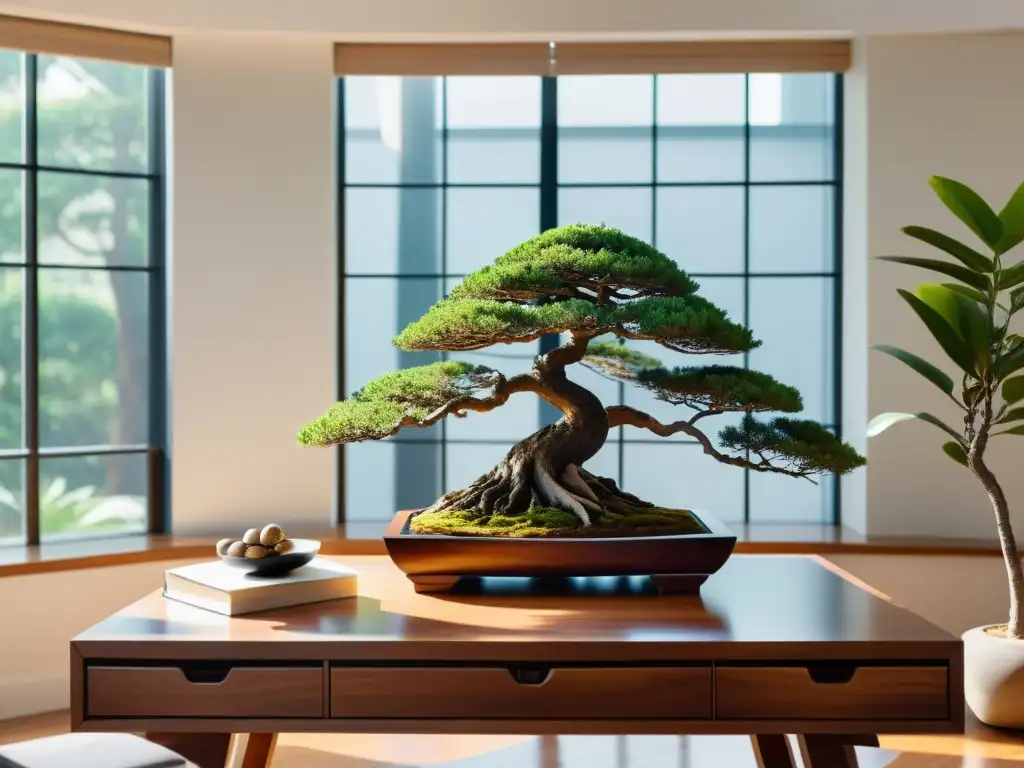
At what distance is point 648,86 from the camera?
13.8 feet

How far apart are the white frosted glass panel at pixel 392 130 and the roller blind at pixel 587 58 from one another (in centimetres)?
17

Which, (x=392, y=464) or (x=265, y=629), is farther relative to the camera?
(x=392, y=464)

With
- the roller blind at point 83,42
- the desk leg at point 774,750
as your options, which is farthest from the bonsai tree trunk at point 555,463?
the roller blind at point 83,42

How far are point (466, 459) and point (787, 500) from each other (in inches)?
Answer: 51.9

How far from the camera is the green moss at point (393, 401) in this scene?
7.43 ft

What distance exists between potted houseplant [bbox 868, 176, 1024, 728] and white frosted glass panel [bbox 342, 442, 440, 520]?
72.0 inches

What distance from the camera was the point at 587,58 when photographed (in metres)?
4.05

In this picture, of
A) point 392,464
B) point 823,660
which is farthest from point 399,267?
point 823,660

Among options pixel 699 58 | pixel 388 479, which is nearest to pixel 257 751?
pixel 388 479

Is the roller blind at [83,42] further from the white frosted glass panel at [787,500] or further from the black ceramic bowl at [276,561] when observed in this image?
the white frosted glass panel at [787,500]

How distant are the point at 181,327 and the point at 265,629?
2.37 m

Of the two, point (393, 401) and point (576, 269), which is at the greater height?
point (576, 269)

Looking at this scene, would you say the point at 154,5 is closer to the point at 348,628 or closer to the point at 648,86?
the point at 648,86

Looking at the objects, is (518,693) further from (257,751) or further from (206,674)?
(257,751)
